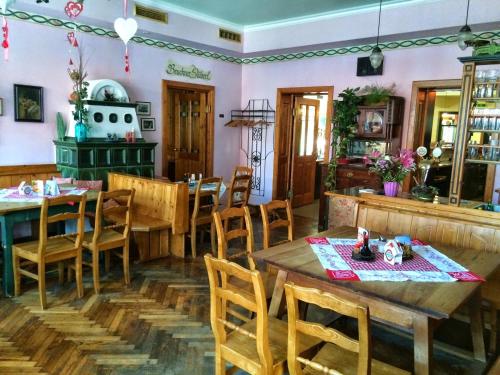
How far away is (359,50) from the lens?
19.6ft

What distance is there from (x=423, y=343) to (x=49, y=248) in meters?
2.83

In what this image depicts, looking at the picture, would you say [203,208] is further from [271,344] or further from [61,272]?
[271,344]

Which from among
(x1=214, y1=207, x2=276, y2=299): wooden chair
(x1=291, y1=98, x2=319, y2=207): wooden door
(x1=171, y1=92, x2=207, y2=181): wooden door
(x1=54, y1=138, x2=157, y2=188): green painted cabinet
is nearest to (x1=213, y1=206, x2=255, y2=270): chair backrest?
(x1=214, y1=207, x2=276, y2=299): wooden chair

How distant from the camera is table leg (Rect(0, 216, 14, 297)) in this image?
131 inches

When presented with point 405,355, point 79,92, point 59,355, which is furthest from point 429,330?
point 79,92

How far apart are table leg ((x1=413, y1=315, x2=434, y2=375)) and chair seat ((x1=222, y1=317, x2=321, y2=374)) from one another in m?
0.45

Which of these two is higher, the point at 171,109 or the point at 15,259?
the point at 171,109

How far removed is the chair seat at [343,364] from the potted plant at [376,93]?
4.19 m

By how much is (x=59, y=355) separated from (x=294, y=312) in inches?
70.0

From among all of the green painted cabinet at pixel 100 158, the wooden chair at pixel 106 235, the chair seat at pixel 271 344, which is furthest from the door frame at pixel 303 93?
the chair seat at pixel 271 344

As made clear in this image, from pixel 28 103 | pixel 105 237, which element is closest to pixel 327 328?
pixel 105 237

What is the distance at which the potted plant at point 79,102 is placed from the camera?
488cm

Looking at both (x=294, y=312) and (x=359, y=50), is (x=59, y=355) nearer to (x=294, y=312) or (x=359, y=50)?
(x=294, y=312)

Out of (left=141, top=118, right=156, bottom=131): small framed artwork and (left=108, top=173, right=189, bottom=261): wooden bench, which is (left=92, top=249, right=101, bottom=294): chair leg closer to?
(left=108, top=173, right=189, bottom=261): wooden bench
